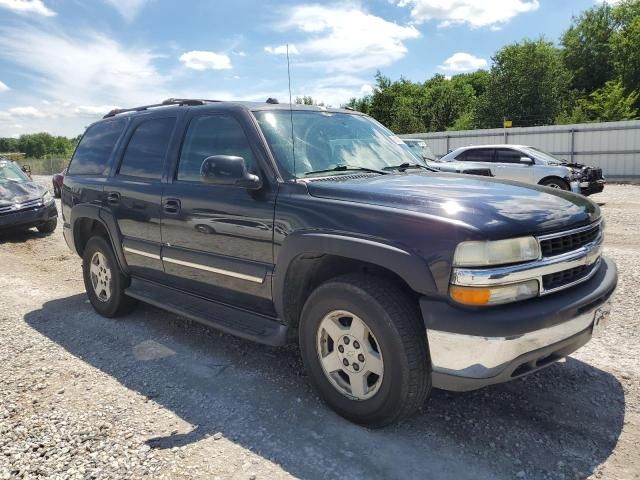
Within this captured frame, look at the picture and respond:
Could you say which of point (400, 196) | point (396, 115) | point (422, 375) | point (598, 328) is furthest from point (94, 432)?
point (396, 115)

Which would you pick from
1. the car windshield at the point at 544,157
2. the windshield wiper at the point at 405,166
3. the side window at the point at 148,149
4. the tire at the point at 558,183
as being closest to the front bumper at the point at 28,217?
the side window at the point at 148,149

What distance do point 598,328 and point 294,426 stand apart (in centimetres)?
186

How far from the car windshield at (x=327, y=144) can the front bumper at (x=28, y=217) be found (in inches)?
320

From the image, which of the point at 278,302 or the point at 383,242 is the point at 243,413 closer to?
the point at 278,302

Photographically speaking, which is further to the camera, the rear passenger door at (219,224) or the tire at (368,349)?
the rear passenger door at (219,224)

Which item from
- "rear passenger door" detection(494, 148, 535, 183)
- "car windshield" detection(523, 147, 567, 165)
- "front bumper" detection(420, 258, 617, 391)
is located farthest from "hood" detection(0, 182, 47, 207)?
"car windshield" detection(523, 147, 567, 165)

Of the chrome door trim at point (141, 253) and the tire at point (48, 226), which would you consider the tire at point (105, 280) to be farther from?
the tire at point (48, 226)

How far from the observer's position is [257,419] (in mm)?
3242

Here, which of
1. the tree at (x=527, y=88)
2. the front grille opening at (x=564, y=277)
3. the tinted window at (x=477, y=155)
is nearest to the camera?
the front grille opening at (x=564, y=277)

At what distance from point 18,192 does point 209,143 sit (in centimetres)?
831

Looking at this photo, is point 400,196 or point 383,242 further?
point 400,196

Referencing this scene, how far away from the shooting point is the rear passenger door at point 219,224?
11.5ft

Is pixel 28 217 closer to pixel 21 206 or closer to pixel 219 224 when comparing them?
pixel 21 206

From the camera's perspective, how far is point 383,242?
2.80m
